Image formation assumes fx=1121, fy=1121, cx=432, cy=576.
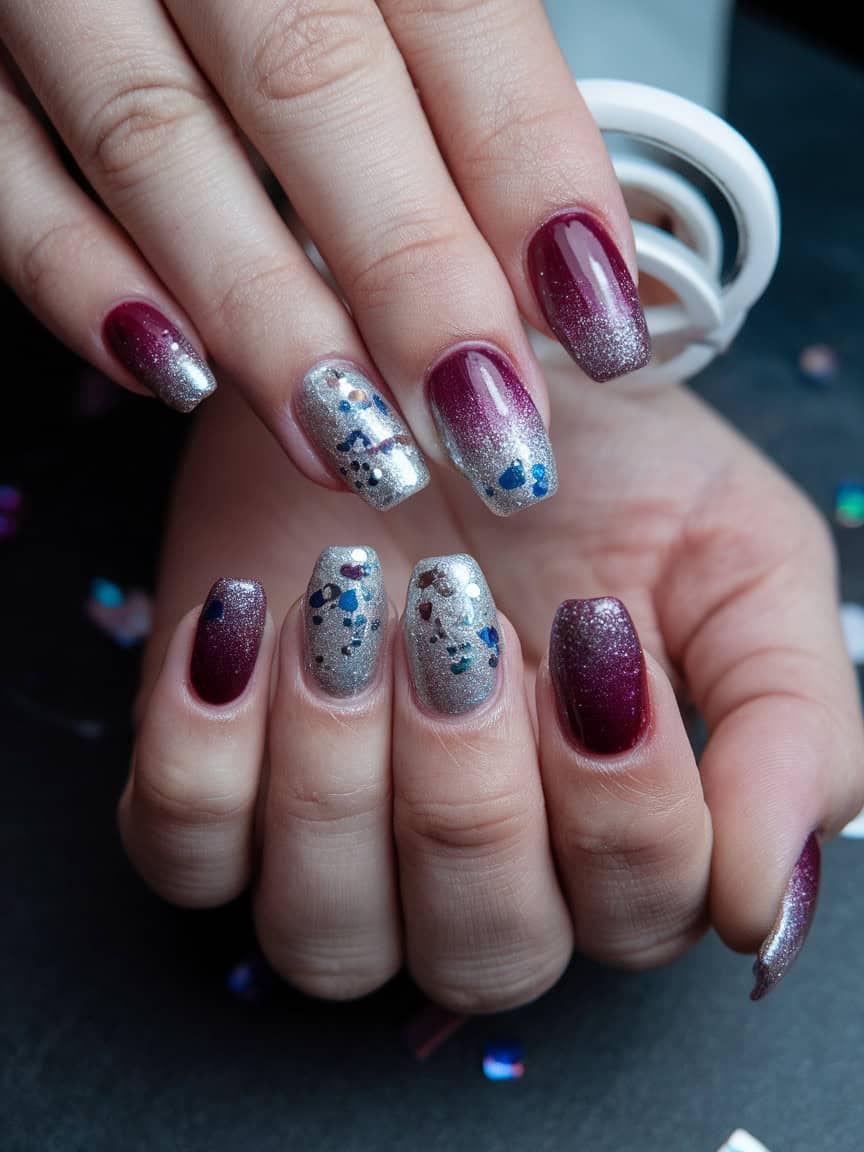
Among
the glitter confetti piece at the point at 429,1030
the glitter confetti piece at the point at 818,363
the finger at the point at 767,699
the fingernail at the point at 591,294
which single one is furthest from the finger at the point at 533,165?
the glitter confetti piece at the point at 818,363

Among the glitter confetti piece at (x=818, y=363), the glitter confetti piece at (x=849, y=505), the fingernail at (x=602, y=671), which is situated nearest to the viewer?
the fingernail at (x=602, y=671)

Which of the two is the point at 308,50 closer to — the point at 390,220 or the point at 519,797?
the point at 390,220

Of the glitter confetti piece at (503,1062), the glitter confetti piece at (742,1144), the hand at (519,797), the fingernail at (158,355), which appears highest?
the fingernail at (158,355)

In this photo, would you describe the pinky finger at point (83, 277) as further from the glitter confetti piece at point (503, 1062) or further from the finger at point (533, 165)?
the glitter confetti piece at point (503, 1062)

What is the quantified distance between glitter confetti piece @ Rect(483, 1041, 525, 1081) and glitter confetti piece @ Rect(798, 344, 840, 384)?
72cm

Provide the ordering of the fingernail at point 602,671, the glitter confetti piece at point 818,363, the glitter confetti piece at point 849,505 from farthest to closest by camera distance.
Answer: the glitter confetti piece at point 818,363, the glitter confetti piece at point 849,505, the fingernail at point 602,671

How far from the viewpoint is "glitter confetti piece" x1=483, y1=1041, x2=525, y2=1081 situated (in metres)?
0.70

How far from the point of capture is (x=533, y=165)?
0.61 metres

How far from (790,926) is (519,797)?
6.6 inches

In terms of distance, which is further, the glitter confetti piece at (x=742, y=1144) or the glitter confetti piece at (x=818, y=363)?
the glitter confetti piece at (x=818, y=363)

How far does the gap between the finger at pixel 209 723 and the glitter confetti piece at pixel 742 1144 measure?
35cm

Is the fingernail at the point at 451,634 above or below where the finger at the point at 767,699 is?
above

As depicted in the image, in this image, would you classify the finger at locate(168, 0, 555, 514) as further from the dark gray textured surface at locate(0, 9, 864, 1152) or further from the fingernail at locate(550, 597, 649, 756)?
the dark gray textured surface at locate(0, 9, 864, 1152)

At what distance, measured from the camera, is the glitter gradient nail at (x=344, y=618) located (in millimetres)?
578
